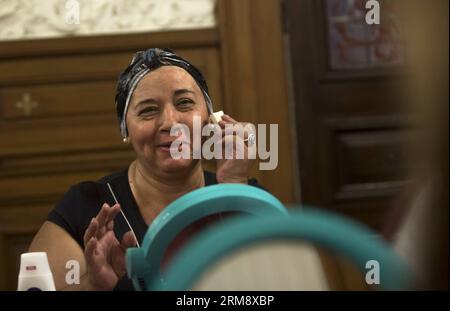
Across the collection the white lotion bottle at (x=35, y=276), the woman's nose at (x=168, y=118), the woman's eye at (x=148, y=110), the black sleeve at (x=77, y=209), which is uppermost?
the woman's eye at (x=148, y=110)

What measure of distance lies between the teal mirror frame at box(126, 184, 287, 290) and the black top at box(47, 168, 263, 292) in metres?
0.16

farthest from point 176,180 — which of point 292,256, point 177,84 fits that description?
point 292,256

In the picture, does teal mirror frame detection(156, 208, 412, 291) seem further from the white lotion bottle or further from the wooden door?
the wooden door

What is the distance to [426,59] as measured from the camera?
0.27 meters

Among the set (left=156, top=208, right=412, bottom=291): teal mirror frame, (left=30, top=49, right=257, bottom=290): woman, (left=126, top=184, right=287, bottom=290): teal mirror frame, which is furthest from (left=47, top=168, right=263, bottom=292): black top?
(left=156, top=208, right=412, bottom=291): teal mirror frame

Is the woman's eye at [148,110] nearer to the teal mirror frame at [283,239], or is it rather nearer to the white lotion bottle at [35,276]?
the white lotion bottle at [35,276]

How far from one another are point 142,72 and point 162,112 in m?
0.05

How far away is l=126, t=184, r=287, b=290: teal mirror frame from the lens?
383 millimetres

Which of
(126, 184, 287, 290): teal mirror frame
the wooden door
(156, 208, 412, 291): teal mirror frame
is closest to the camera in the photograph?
(156, 208, 412, 291): teal mirror frame

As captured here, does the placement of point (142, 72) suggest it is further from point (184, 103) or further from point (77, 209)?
point (77, 209)

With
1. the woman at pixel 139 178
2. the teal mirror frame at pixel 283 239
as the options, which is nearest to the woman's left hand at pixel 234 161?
the woman at pixel 139 178

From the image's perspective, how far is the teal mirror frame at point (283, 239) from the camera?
10.8 inches
